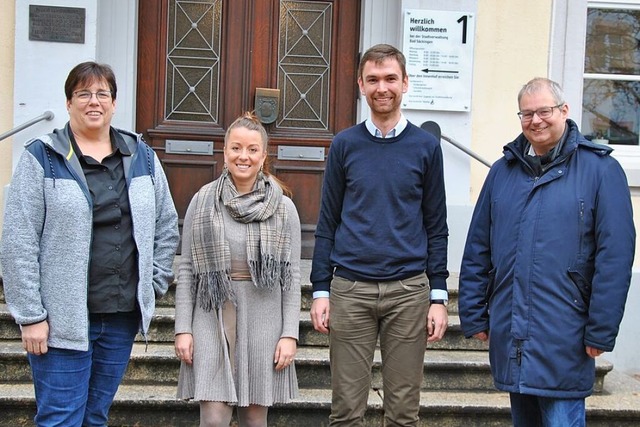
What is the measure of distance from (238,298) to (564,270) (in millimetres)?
1301

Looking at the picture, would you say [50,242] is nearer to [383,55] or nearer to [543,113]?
[383,55]

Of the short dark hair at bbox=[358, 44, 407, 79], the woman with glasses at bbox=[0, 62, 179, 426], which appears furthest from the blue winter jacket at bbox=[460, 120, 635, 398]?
the woman with glasses at bbox=[0, 62, 179, 426]

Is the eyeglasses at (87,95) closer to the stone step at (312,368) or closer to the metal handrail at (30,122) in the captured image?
the stone step at (312,368)

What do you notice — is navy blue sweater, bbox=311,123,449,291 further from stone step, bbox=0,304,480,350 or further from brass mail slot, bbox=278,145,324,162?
brass mail slot, bbox=278,145,324,162

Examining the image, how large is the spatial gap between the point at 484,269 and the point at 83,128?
171 centimetres

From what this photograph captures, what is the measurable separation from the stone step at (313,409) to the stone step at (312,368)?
76 millimetres

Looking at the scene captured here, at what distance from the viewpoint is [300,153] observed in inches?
266

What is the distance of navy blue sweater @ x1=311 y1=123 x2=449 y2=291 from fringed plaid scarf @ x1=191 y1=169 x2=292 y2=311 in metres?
0.22

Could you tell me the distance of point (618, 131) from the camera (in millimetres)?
6902

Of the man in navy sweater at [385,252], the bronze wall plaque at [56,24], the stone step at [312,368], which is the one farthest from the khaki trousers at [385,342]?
the bronze wall plaque at [56,24]

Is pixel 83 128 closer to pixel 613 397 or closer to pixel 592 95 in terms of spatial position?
pixel 613 397

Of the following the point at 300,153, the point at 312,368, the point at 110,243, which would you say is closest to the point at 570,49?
the point at 300,153

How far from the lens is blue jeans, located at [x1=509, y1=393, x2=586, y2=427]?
10.8 ft

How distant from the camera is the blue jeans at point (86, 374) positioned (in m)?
3.26
